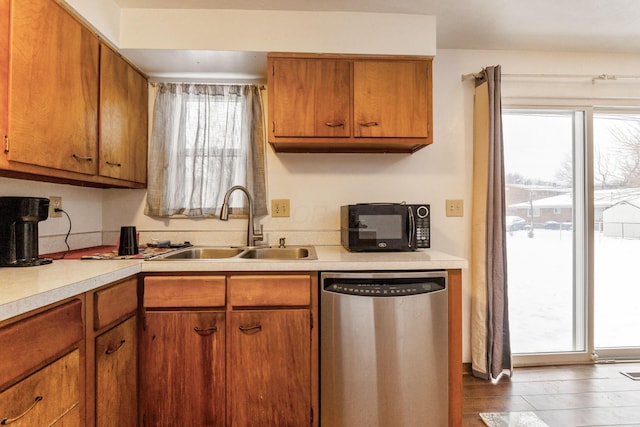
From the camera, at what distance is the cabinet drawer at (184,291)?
1522 millimetres

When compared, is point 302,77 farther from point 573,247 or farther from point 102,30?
point 573,247

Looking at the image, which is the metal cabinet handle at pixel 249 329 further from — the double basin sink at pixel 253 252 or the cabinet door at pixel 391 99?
the cabinet door at pixel 391 99

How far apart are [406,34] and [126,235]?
188cm

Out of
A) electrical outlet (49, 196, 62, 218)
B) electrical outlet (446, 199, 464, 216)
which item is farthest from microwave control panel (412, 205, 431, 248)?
electrical outlet (49, 196, 62, 218)

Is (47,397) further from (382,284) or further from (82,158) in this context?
(382,284)

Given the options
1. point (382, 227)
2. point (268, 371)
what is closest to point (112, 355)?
point (268, 371)

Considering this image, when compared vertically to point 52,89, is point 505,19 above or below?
above

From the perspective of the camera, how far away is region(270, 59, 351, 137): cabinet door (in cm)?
188

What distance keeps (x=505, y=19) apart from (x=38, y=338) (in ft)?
8.69

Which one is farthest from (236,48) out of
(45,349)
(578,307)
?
(578,307)

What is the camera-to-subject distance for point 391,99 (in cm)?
192

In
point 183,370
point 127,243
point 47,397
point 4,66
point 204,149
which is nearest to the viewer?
point 47,397

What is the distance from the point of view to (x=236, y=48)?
6.12ft

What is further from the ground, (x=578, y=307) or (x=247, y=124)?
(x=247, y=124)
